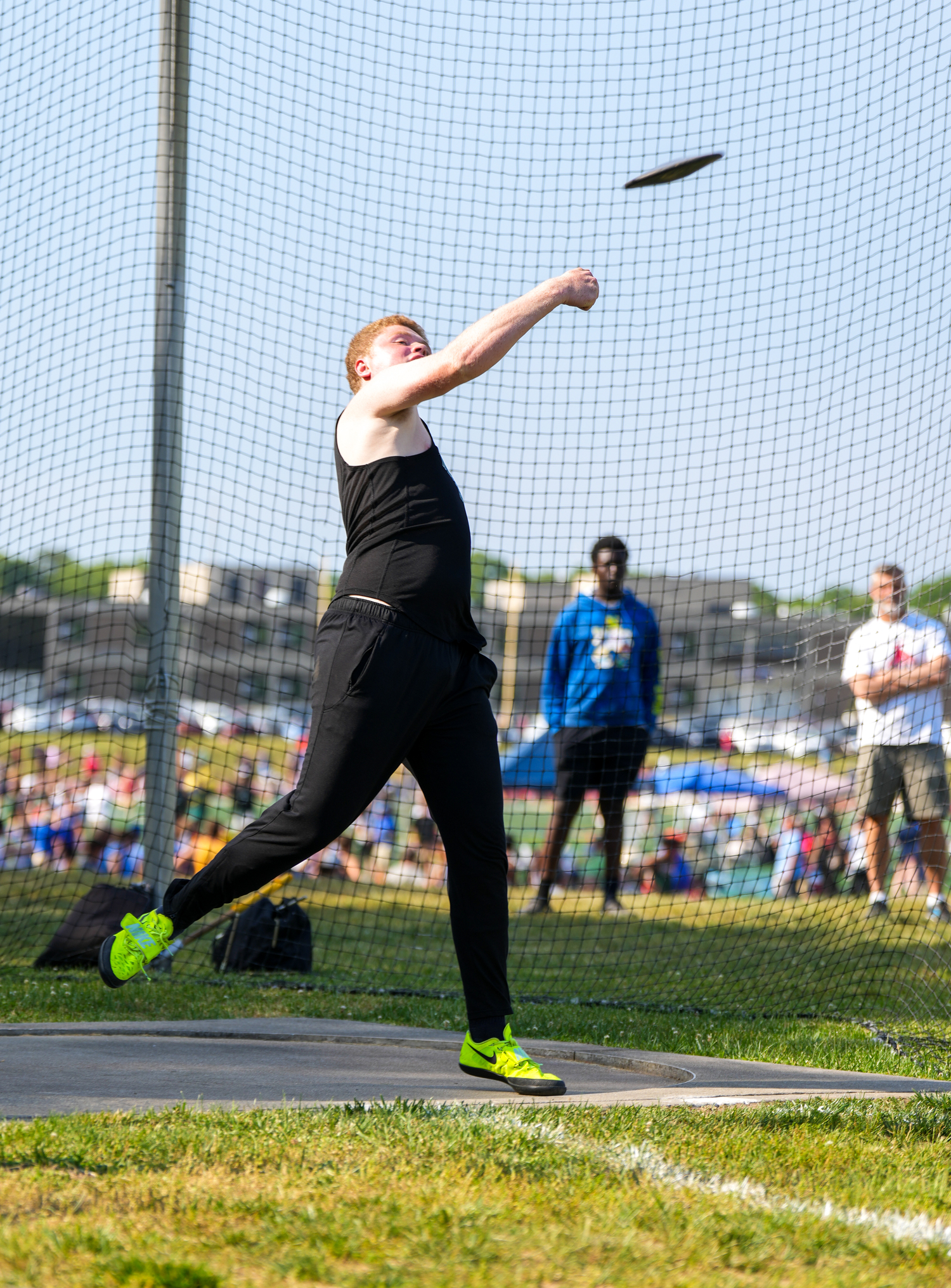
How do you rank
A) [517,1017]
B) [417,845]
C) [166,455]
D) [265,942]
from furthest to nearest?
[417,845] < [166,455] < [265,942] < [517,1017]

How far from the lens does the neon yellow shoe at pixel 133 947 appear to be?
10.8ft

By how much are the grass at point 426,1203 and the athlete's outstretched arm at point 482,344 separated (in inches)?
65.5

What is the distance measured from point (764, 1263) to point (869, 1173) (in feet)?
2.02

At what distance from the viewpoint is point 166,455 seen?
606cm

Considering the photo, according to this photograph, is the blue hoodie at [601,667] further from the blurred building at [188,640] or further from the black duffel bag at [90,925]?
the black duffel bag at [90,925]

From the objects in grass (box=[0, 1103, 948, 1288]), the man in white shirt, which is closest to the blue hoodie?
the man in white shirt

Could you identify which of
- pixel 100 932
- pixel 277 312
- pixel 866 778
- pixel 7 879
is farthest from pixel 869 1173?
pixel 7 879

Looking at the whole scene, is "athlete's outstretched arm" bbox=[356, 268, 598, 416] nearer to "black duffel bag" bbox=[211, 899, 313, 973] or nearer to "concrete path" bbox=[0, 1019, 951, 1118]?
"concrete path" bbox=[0, 1019, 951, 1118]

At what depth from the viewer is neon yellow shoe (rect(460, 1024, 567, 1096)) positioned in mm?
3260

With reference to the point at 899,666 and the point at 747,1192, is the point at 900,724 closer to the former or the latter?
the point at 899,666

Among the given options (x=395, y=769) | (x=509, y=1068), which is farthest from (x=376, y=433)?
(x=509, y=1068)

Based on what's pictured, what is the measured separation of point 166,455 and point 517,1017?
3098 mm

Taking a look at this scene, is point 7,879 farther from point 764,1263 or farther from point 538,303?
point 764,1263

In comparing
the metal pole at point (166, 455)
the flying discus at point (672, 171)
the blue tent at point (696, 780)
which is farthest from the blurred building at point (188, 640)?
the blue tent at point (696, 780)
